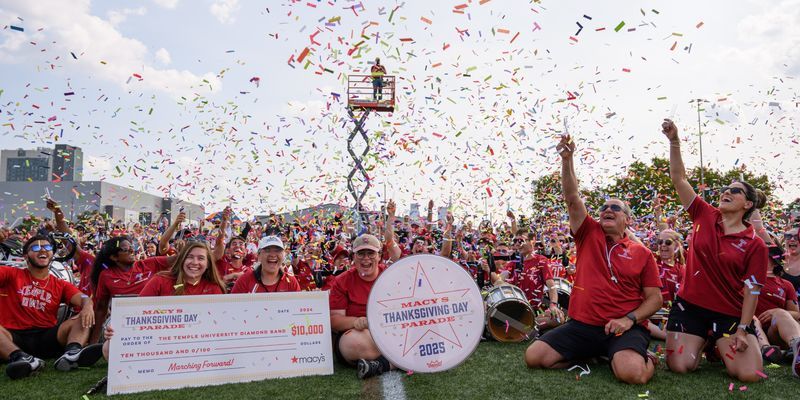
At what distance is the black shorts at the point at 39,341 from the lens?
545cm

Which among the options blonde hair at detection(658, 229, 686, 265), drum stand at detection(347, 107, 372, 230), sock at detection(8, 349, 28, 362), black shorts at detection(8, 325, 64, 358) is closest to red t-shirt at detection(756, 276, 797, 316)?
blonde hair at detection(658, 229, 686, 265)

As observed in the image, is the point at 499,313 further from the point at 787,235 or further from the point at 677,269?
the point at 787,235

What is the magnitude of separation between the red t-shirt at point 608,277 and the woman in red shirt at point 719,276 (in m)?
0.53

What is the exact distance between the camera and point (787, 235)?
20.9ft

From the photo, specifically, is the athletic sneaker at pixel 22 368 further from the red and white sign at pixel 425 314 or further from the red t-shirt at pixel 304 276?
the red t-shirt at pixel 304 276

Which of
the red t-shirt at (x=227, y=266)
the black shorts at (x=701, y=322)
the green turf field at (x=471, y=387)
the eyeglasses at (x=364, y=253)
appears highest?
the eyeglasses at (x=364, y=253)

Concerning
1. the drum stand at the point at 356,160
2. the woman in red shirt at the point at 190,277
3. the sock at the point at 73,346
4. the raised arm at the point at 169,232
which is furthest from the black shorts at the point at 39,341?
the drum stand at the point at 356,160

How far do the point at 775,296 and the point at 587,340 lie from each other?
252cm

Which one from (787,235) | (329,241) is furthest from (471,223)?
(787,235)

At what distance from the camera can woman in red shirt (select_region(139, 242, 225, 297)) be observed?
5156 mm

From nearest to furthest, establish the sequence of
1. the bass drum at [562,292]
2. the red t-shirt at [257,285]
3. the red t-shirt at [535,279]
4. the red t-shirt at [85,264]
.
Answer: the red t-shirt at [257,285] → the red t-shirt at [85,264] → the red t-shirt at [535,279] → the bass drum at [562,292]

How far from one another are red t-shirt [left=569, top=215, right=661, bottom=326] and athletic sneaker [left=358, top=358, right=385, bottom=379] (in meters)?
1.98

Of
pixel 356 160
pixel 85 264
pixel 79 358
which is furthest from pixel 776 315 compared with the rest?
pixel 356 160

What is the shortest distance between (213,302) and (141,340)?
66 centimetres
